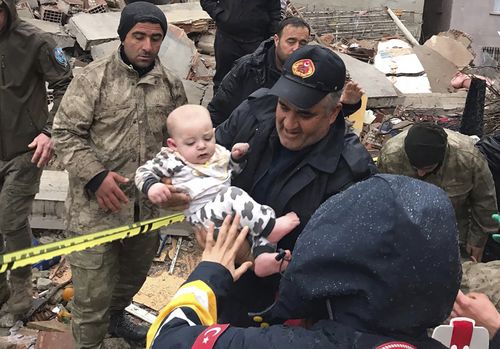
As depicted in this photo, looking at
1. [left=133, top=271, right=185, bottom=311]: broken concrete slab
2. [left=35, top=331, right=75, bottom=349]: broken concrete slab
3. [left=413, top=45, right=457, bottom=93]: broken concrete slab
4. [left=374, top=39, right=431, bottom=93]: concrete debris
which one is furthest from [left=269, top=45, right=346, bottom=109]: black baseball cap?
[left=413, top=45, right=457, bottom=93]: broken concrete slab

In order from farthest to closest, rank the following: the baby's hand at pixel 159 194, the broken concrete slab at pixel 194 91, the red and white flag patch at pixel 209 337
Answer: the broken concrete slab at pixel 194 91 < the baby's hand at pixel 159 194 < the red and white flag patch at pixel 209 337

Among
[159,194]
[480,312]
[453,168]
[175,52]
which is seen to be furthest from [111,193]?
[175,52]

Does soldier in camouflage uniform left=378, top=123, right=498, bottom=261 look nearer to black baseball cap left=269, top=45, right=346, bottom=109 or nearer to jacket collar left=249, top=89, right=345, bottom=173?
jacket collar left=249, top=89, right=345, bottom=173

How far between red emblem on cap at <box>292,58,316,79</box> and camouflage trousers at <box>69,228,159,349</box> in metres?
1.81

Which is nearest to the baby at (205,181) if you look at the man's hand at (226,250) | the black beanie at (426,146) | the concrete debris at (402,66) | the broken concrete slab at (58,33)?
the man's hand at (226,250)

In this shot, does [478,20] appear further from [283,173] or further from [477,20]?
[283,173]

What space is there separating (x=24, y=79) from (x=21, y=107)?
208 mm

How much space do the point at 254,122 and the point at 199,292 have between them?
1289mm

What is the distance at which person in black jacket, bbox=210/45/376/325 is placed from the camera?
275 centimetres

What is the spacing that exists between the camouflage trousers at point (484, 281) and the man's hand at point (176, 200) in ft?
5.12

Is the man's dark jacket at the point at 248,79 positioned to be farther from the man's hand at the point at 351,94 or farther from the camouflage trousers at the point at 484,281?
the camouflage trousers at the point at 484,281

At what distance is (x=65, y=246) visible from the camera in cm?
315

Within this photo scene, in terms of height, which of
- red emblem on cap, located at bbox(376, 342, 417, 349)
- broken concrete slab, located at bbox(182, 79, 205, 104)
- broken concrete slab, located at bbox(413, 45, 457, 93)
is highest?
red emblem on cap, located at bbox(376, 342, 417, 349)

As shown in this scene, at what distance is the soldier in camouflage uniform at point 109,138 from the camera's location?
11.8ft
